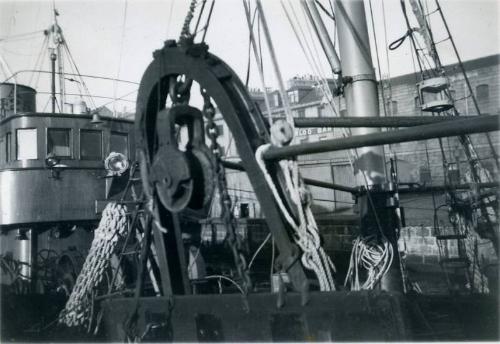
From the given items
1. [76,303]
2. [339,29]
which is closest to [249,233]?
[76,303]

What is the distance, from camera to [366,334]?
93.8 inches

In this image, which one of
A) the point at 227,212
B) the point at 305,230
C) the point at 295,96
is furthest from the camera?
the point at 295,96

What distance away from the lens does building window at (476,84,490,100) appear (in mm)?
25203

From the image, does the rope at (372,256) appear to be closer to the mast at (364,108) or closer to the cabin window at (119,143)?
the mast at (364,108)

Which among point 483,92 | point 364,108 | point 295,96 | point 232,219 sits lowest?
point 232,219

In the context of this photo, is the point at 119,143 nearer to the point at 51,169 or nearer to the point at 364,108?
the point at 51,169

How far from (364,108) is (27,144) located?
270 inches

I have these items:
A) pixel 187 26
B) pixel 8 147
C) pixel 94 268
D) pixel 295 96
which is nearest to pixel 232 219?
pixel 187 26

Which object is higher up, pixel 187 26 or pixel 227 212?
pixel 187 26

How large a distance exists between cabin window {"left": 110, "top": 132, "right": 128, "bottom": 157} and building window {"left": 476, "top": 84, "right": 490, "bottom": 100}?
2300 cm

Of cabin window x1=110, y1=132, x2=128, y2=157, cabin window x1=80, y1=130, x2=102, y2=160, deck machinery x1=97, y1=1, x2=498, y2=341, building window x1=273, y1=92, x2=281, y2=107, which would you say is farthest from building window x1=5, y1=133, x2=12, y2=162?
building window x1=273, y1=92, x2=281, y2=107

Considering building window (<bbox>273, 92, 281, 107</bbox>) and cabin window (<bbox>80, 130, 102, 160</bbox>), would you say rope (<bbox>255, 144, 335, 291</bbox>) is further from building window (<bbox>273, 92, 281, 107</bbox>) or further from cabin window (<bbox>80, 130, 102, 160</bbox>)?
building window (<bbox>273, 92, 281, 107</bbox>)

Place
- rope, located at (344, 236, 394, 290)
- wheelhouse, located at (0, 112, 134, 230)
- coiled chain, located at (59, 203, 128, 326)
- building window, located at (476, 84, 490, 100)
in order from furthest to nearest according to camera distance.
→ building window, located at (476, 84, 490, 100) < wheelhouse, located at (0, 112, 134, 230) < coiled chain, located at (59, 203, 128, 326) < rope, located at (344, 236, 394, 290)

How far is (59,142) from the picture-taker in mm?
8750
